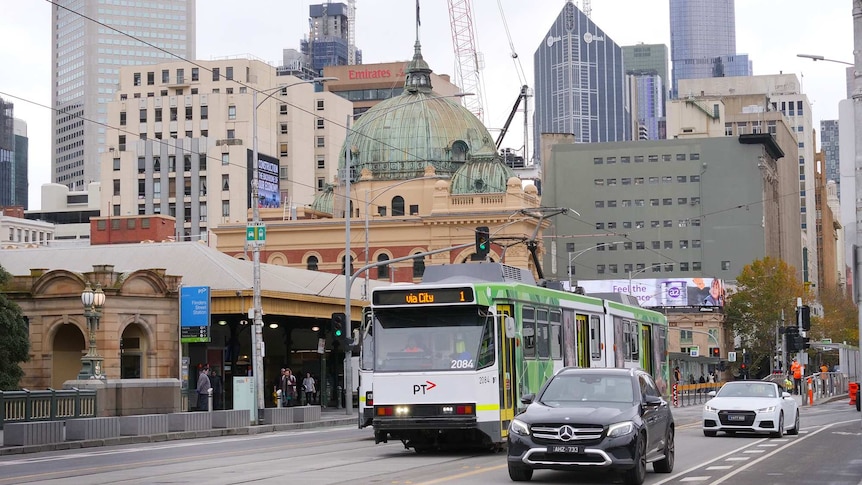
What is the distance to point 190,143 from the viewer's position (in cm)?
14612

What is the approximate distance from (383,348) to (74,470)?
18.4ft

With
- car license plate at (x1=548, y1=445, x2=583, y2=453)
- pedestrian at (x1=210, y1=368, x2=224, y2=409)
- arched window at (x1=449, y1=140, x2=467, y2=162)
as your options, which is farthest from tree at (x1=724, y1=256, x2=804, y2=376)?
car license plate at (x1=548, y1=445, x2=583, y2=453)

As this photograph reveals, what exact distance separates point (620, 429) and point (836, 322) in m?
110

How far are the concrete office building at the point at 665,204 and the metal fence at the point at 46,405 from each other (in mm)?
109359

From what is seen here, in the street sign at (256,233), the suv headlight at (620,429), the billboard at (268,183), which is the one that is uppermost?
the billboard at (268,183)

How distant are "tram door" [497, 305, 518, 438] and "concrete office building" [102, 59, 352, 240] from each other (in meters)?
119

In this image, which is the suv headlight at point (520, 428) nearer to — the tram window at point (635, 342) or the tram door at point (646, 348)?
the tram window at point (635, 342)

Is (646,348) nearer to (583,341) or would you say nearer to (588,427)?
(583,341)

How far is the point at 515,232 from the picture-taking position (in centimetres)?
10019

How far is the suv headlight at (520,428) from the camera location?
711 inches

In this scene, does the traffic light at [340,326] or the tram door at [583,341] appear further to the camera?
the traffic light at [340,326]

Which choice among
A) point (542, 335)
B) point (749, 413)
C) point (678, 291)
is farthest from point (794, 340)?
point (678, 291)

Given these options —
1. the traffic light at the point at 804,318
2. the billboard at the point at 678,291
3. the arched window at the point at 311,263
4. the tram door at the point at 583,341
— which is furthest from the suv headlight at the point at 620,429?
the billboard at the point at 678,291

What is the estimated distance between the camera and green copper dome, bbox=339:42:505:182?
4296 inches
